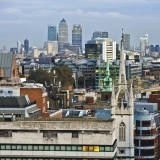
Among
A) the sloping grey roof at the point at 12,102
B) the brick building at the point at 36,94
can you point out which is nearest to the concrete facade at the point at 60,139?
the sloping grey roof at the point at 12,102

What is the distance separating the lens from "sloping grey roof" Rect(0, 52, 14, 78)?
100494 millimetres

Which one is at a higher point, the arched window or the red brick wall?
the red brick wall

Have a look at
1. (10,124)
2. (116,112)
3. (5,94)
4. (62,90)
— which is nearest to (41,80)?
(62,90)

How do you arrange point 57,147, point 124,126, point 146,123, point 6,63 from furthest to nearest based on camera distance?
1. point 6,63
2. point 146,123
3. point 124,126
4. point 57,147

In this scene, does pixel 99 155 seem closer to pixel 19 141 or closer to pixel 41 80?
pixel 19 141

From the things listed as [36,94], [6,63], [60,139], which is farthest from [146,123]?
[6,63]

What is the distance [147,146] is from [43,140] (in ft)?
76.9

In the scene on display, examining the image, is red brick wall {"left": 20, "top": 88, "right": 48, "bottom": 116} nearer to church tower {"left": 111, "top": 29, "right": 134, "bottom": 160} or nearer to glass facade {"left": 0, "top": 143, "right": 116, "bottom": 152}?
church tower {"left": 111, "top": 29, "right": 134, "bottom": 160}

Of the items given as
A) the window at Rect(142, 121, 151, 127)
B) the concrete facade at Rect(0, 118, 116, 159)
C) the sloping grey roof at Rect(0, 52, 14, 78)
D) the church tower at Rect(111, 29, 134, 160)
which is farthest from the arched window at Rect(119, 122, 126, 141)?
the sloping grey roof at Rect(0, 52, 14, 78)

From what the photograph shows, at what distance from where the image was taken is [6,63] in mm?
101250

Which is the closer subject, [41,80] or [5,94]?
[5,94]

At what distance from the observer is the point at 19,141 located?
56.6 m

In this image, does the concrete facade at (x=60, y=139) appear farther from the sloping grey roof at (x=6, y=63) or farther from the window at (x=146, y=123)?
the sloping grey roof at (x=6, y=63)

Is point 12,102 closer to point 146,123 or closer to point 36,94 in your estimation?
point 36,94
